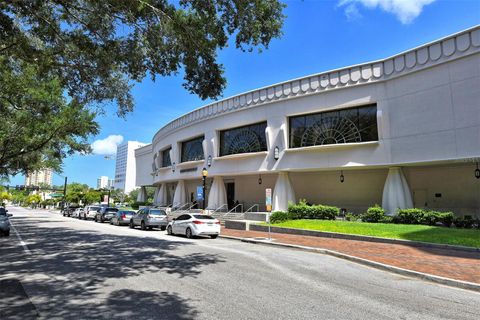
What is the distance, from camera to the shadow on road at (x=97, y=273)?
19.2 ft

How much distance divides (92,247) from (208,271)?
6983 millimetres

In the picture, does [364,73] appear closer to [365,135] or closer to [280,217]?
[365,135]

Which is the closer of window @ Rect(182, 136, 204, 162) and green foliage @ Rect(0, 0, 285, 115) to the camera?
green foliage @ Rect(0, 0, 285, 115)

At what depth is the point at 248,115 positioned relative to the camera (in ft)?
103

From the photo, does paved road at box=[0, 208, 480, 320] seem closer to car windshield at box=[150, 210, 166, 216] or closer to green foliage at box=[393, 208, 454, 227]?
green foliage at box=[393, 208, 454, 227]

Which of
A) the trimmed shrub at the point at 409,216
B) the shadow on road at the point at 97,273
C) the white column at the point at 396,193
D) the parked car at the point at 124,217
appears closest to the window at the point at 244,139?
the parked car at the point at 124,217

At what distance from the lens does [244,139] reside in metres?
33.0

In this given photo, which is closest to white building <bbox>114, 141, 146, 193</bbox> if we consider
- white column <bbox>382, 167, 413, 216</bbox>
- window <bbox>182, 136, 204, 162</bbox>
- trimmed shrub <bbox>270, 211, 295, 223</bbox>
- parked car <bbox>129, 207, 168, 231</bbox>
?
window <bbox>182, 136, 204, 162</bbox>

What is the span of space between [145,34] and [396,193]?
18935 millimetres

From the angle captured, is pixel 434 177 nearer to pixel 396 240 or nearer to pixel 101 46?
pixel 396 240

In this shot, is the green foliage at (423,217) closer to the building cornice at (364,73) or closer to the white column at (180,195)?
the building cornice at (364,73)

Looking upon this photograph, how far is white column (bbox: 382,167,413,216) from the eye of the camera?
22875 mm

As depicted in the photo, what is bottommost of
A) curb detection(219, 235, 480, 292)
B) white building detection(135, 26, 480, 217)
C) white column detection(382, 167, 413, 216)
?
curb detection(219, 235, 480, 292)

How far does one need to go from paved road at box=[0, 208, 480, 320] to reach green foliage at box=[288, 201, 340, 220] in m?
12.4
